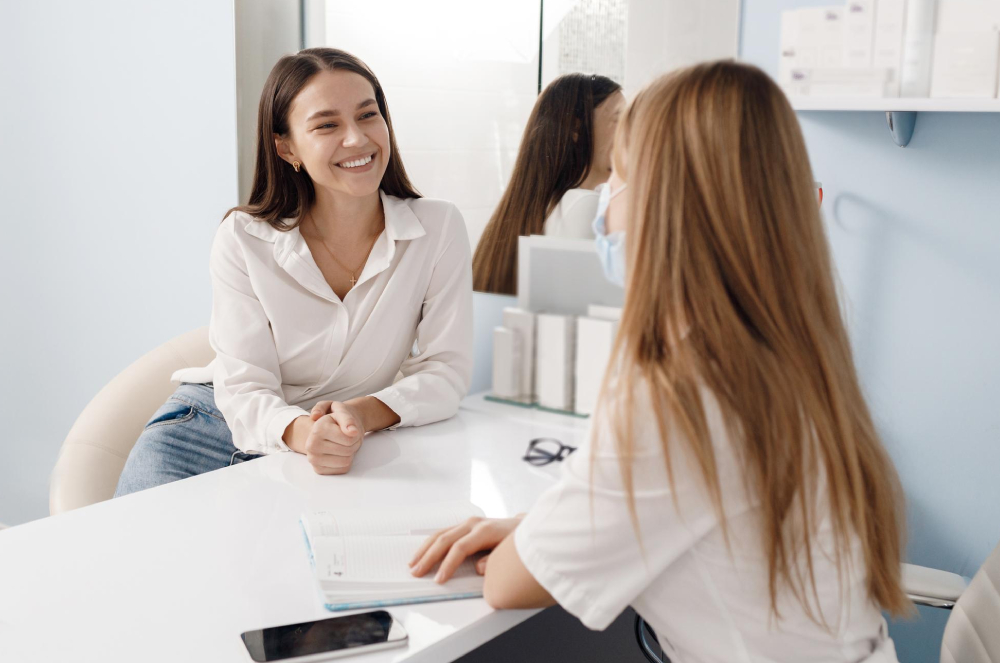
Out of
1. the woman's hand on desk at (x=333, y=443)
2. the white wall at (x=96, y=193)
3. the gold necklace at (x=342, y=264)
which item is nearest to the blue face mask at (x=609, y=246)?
the woman's hand on desk at (x=333, y=443)

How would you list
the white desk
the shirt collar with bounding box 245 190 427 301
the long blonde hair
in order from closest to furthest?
the long blonde hair → the white desk → the shirt collar with bounding box 245 190 427 301

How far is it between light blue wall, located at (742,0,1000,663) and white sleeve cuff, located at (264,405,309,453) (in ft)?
3.48

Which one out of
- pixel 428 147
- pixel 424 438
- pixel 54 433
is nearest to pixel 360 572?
pixel 424 438

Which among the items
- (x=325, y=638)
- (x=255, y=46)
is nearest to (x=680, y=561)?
(x=325, y=638)

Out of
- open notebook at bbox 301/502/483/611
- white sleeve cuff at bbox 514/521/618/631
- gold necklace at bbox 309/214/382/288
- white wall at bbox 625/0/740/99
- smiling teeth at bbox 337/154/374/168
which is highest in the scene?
white wall at bbox 625/0/740/99

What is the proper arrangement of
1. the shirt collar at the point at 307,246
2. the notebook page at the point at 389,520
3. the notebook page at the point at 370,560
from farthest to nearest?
the shirt collar at the point at 307,246 → the notebook page at the point at 389,520 → the notebook page at the point at 370,560

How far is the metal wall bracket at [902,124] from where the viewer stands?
1630mm

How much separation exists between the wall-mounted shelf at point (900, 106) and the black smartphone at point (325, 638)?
106 centimetres

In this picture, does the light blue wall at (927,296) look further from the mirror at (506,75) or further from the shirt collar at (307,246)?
the shirt collar at (307,246)

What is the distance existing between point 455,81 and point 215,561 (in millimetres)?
1349

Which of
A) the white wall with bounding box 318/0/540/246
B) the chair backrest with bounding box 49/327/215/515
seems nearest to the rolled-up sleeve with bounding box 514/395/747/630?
the white wall with bounding box 318/0/540/246

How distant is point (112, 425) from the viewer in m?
2.13

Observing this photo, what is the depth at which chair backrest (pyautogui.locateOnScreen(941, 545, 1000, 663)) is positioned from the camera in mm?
1178

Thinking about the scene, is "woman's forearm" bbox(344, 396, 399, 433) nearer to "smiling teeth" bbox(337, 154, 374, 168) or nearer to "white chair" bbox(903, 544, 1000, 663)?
"smiling teeth" bbox(337, 154, 374, 168)
